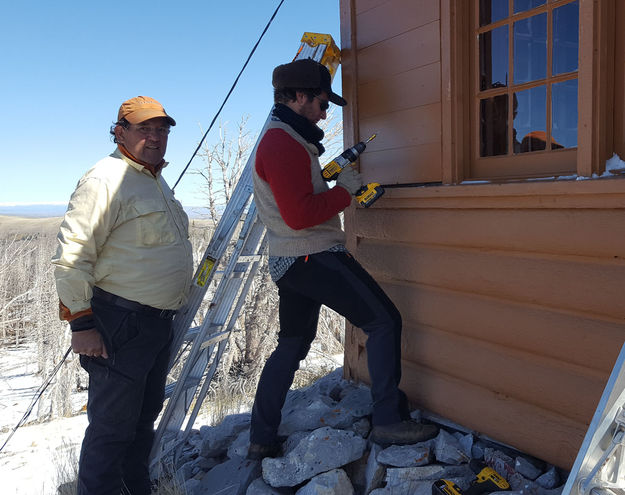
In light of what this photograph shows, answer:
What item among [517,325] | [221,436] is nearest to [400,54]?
[517,325]

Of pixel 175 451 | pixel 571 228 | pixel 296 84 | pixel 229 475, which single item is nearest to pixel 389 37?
pixel 296 84

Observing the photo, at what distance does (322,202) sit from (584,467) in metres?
1.64

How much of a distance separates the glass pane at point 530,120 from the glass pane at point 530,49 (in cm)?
8

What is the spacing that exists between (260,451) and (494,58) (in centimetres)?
263

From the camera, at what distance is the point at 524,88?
2533 millimetres

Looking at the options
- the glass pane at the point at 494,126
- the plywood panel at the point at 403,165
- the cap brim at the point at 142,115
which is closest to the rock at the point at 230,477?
the plywood panel at the point at 403,165

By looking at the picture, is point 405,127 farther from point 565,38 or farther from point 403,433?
point 403,433

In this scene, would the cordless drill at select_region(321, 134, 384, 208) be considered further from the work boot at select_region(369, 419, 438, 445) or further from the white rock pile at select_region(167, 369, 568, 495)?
the white rock pile at select_region(167, 369, 568, 495)

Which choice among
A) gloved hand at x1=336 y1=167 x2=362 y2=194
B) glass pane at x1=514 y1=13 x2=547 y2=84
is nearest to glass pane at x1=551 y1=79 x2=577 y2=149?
glass pane at x1=514 y1=13 x2=547 y2=84

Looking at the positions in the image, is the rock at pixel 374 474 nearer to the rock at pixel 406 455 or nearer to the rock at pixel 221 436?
the rock at pixel 406 455

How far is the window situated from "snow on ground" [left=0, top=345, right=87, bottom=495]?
385 cm

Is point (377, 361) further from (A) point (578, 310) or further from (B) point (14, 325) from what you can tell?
(B) point (14, 325)

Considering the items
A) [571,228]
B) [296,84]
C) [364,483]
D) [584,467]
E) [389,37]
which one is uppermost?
[389,37]

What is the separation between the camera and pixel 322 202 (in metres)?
2.57
